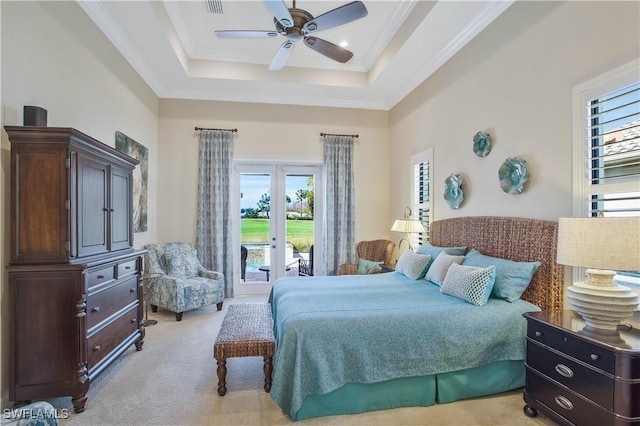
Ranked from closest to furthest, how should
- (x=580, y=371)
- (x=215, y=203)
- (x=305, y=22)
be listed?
(x=580, y=371), (x=305, y=22), (x=215, y=203)

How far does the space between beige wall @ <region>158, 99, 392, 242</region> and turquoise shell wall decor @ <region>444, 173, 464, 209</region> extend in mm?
1948

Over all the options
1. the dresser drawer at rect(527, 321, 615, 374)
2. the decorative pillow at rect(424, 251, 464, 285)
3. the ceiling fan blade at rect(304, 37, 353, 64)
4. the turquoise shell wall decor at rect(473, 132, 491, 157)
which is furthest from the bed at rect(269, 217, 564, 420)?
the ceiling fan blade at rect(304, 37, 353, 64)

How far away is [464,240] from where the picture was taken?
3596 mm

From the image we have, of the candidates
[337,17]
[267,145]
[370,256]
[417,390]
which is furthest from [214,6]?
[417,390]

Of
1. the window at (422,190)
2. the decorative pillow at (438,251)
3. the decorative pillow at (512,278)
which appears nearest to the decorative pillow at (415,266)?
the decorative pillow at (438,251)

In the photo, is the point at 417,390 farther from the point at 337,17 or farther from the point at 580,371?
the point at 337,17

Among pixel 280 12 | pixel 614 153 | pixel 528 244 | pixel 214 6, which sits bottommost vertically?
pixel 528 244

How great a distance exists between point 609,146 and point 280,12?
2.65 meters

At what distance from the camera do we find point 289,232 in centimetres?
571

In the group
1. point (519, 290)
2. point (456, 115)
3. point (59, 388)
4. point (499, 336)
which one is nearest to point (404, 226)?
point (456, 115)

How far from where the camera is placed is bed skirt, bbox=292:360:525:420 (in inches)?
87.0

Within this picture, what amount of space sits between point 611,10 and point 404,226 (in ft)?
9.22

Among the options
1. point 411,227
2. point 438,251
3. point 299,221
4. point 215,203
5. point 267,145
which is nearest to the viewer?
point 438,251

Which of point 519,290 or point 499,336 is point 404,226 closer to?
point 519,290
